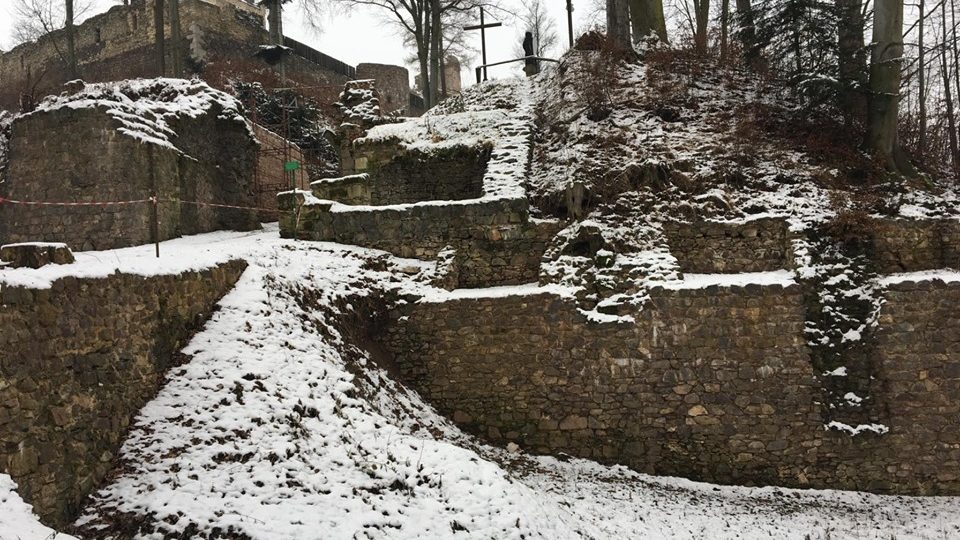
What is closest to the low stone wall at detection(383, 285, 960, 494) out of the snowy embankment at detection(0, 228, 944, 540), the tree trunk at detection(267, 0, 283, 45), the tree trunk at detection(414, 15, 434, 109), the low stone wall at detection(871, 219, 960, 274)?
the snowy embankment at detection(0, 228, 944, 540)

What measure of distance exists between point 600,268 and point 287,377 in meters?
5.40

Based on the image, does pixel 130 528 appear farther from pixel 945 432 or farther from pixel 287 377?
pixel 945 432

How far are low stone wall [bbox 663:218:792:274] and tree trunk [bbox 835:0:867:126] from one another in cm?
411

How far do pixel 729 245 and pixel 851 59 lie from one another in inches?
217

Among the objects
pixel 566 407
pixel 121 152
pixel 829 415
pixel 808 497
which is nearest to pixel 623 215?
pixel 566 407

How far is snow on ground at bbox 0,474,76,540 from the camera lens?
3504 mm

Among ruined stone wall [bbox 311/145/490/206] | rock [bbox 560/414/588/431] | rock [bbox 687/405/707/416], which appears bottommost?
rock [bbox 560/414/588/431]

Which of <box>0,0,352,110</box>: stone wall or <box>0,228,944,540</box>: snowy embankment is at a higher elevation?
<box>0,0,352,110</box>: stone wall

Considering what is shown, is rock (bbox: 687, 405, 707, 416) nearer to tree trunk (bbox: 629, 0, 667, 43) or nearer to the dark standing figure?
tree trunk (bbox: 629, 0, 667, 43)

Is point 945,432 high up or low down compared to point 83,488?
down

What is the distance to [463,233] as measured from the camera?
35.5 ft

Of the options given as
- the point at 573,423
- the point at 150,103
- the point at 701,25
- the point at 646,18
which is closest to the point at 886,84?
the point at 646,18

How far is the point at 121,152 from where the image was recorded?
1234 cm

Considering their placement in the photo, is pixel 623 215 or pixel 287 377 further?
pixel 623 215
